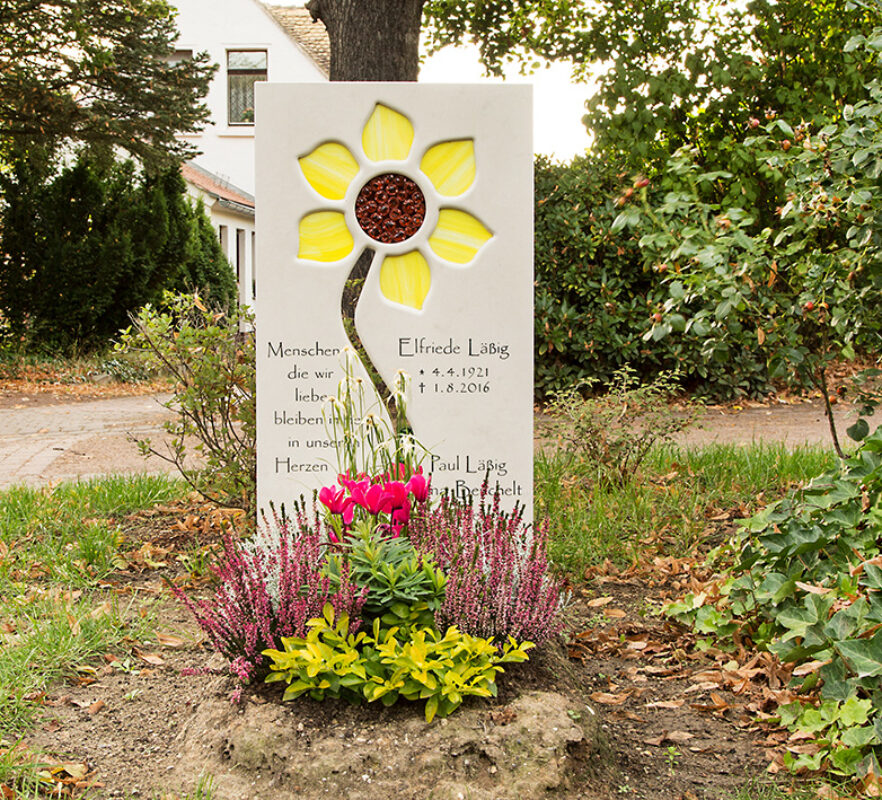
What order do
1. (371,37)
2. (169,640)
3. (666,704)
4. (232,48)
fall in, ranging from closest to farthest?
(666,704) < (169,640) < (371,37) < (232,48)

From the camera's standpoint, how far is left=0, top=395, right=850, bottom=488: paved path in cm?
677

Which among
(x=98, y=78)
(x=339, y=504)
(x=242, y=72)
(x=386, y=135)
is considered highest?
(x=242, y=72)

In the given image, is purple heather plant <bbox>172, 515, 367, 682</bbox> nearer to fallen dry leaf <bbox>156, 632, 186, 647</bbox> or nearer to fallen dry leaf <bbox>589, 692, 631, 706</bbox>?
fallen dry leaf <bbox>156, 632, 186, 647</bbox>

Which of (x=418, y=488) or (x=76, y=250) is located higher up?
(x=76, y=250)

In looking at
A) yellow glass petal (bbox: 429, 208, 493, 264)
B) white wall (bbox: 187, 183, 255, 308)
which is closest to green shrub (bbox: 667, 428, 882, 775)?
yellow glass petal (bbox: 429, 208, 493, 264)

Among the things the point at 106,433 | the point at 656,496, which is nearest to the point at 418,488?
the point at 656,496

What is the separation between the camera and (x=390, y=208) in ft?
12.5

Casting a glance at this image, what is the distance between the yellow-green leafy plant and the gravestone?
4.10ft

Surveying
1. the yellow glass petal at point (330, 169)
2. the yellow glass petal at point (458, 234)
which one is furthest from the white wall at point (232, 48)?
the yellow glass petal at point (458, 234)

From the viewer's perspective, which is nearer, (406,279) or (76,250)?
(406,279)

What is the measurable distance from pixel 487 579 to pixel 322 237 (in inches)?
65.0

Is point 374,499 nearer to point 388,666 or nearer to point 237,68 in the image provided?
point 388,666

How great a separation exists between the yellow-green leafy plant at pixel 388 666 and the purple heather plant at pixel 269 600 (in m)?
0.05

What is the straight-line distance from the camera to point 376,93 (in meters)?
3.67
